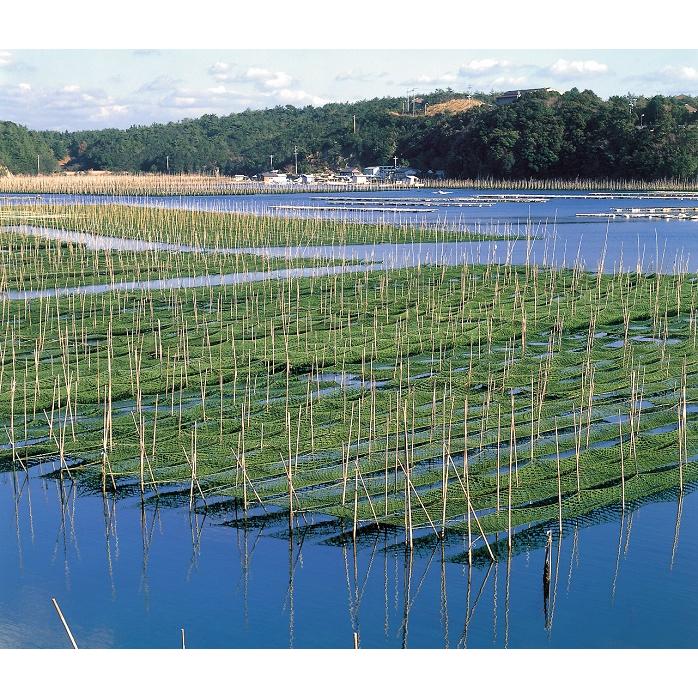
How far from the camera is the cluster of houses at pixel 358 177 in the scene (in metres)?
63.8

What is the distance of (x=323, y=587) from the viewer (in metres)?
6.90

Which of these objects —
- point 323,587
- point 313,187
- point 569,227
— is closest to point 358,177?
point 313,187

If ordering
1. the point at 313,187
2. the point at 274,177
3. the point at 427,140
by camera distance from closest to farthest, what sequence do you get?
1. the point at 313,187
2. the point at 427,140
3. the point at 274,177

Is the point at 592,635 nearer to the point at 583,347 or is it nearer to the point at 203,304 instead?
the point at 583,347

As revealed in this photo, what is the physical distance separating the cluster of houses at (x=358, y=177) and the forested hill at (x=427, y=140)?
107 centimetres

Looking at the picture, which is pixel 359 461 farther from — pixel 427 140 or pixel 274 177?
pixel 274 177

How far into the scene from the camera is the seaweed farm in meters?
6.78

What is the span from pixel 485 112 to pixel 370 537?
5630cm

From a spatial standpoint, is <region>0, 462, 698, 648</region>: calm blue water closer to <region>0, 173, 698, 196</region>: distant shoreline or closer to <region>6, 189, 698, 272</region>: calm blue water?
<region>6, 189, 698, 272</region>: calm blue water

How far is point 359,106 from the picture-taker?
93.6m

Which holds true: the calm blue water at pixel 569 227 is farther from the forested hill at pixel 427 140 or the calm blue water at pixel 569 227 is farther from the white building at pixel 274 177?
the white building at pixel 274 177

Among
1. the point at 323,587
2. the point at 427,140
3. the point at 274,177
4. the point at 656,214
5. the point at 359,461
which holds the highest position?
the point at 427,140

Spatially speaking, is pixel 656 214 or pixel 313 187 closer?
pixel 656 214

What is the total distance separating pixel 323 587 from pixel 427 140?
200 ft
